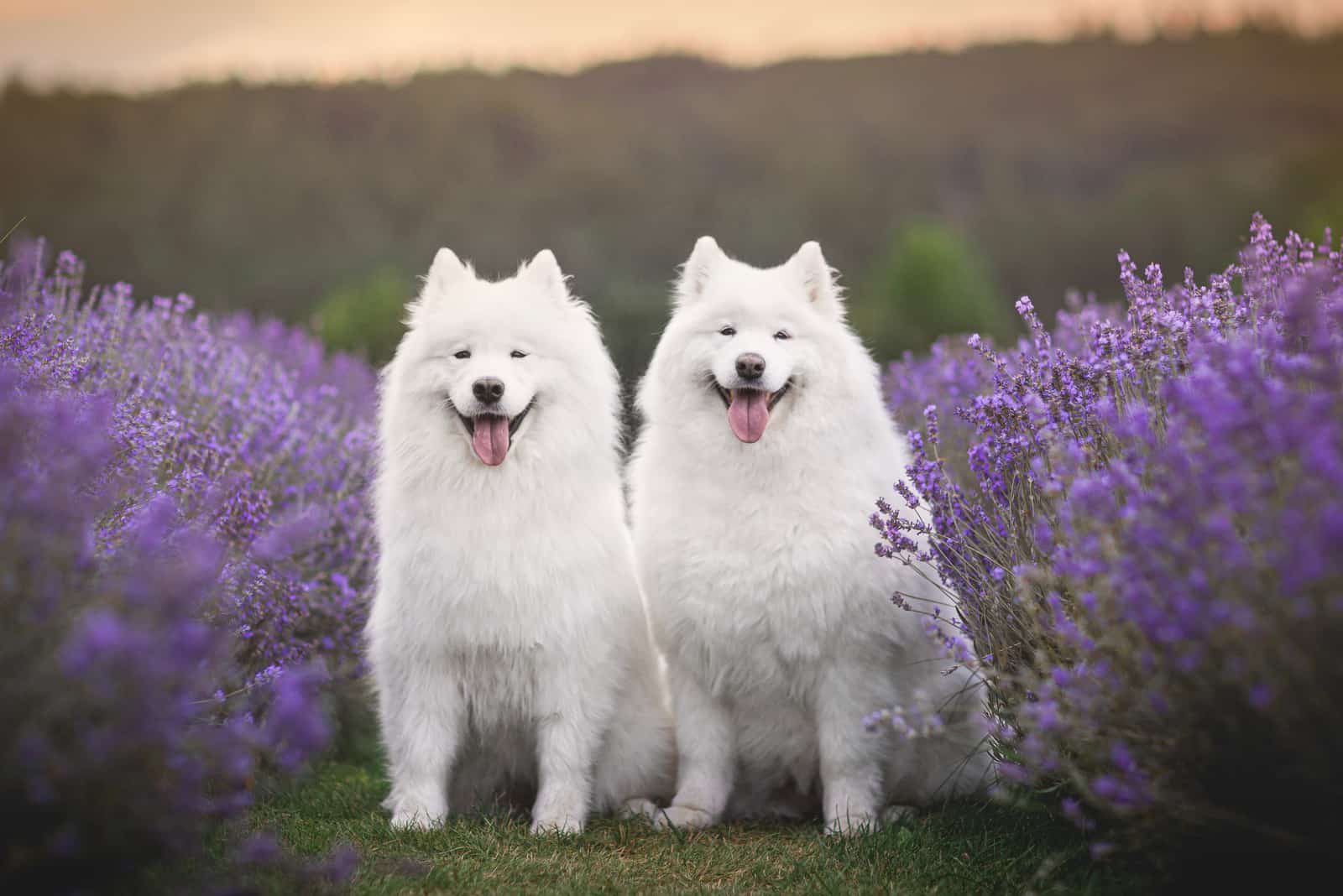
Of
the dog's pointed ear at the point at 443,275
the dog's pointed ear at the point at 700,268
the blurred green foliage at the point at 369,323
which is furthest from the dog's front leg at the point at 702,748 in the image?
the blurred green foliage at the point at 369,323

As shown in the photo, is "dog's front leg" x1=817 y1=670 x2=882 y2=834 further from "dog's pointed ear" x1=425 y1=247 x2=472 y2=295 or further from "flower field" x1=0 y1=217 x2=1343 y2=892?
"dog's pointed ear" x1=425 y1=247 x2=472 y2=295

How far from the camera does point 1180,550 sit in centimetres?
213

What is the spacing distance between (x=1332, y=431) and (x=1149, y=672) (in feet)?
2.23

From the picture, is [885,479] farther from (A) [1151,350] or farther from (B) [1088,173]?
(B) [1088,173]

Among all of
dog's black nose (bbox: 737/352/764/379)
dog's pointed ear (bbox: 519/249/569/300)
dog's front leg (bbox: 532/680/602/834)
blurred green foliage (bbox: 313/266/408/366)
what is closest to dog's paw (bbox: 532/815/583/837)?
dog's front leg (bbox: 532/680/602/834)

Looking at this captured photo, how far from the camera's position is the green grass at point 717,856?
3.11 metres

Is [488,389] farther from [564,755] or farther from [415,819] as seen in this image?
[415,819]

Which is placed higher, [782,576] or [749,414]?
[749,414]

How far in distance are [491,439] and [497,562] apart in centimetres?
44

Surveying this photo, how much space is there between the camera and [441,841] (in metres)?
3.47

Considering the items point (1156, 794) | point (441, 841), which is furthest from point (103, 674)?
point (1156, 794)

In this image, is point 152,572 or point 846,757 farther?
point 846,757

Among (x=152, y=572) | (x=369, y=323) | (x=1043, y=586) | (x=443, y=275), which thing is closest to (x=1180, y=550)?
(x=1043, y=586)

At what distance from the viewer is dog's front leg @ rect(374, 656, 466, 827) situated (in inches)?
147
